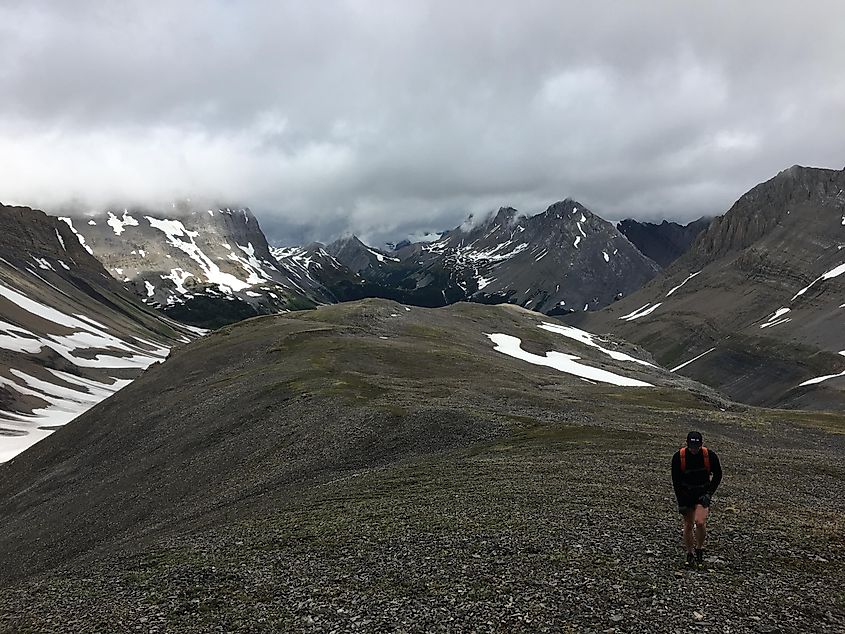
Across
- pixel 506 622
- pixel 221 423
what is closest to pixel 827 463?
pixel 506 622

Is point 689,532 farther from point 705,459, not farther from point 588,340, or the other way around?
point 588,340

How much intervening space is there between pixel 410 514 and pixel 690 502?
12.0 meters

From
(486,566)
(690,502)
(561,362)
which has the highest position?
(690,502)

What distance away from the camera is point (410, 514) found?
82.0 feet

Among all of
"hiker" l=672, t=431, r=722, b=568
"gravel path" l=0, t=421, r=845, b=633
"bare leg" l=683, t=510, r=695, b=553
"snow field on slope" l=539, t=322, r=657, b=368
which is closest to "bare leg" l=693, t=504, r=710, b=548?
"hiker" l=672, t=431, r=722, b=568

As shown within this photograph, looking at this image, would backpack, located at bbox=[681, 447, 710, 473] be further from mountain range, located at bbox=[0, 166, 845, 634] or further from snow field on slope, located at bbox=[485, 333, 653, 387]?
Result: snow field on slope, located at bbox=[485, 333, 653, 387]

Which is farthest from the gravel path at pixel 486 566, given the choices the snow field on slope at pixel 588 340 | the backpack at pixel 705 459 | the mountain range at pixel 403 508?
the snow field on slope at pixel 588 340

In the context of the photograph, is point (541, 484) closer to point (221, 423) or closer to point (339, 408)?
point (339, 408)

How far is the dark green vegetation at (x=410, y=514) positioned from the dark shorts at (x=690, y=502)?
184 centimetres

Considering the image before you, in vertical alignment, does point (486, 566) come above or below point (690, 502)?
below

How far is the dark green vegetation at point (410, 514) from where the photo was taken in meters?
16.3

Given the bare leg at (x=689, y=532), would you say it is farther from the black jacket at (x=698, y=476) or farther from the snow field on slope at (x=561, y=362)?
the snow field on slope at (x=561, y=362)

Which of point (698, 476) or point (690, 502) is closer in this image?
point (698, 476)

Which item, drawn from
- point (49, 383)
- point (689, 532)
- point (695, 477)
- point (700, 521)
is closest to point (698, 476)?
point (695, 477)
